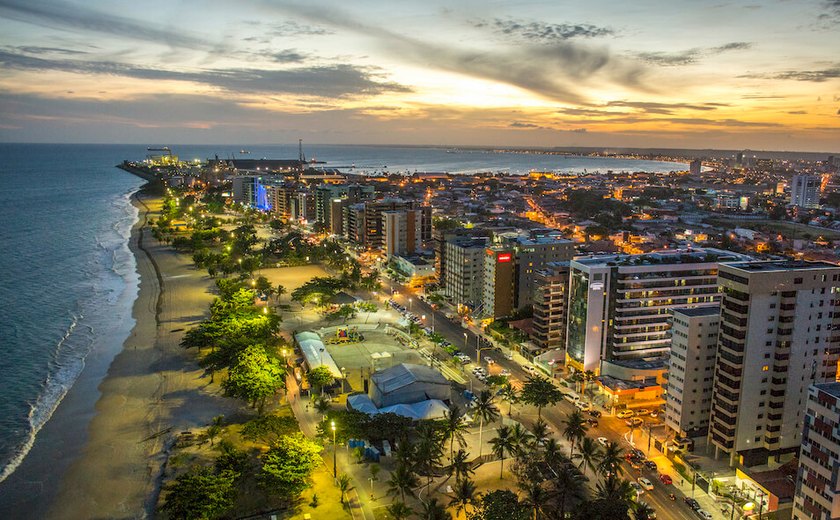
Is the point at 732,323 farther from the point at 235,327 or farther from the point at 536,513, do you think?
the point at 235,327

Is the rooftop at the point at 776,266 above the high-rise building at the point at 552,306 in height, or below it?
above

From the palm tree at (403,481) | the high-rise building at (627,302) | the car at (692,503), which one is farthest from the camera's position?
the high-rise building at (627,302)

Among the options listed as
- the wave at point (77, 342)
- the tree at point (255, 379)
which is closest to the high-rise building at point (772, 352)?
the tree at point (255, 379)

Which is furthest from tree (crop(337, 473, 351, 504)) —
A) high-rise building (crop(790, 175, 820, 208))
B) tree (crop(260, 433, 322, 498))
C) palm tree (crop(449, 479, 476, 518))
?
high-rise building (crop(790, 175, 820, 208))

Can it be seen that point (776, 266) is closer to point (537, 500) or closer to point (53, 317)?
point (537, 500)

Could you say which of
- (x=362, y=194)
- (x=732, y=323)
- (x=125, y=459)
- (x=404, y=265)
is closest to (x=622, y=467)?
(x=732, y=323)

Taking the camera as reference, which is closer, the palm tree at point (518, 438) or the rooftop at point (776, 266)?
the palm tree at point (518, 438)

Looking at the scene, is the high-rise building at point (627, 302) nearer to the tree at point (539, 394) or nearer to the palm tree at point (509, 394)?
the palm tree at point (509, 394)
